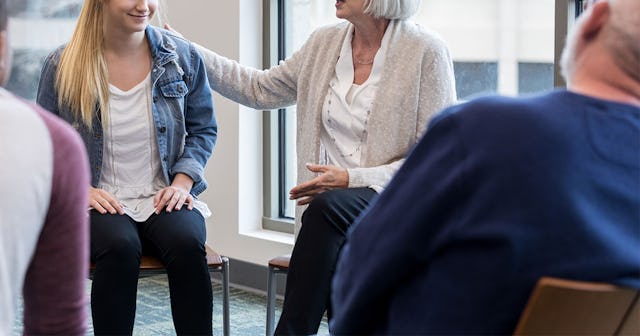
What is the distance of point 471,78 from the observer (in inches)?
148

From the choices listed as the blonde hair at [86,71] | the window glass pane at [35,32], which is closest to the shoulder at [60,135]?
the blonde hair at [86,71]

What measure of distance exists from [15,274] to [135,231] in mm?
1535

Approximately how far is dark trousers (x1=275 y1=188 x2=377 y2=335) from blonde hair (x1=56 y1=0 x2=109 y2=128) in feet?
2.35

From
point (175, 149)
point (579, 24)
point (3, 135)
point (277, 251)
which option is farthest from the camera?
point (277, 251)

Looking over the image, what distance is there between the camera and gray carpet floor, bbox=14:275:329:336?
369 centimetres

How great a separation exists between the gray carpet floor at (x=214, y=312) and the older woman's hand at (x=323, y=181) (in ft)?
2.98

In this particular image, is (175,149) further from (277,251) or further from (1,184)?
(1,184)

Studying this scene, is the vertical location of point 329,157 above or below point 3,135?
below

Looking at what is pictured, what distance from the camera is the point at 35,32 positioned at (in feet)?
16.1

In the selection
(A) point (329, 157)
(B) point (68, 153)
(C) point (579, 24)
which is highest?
(C) point (579, 24)

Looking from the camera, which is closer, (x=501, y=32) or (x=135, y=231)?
(x=135, y=231)

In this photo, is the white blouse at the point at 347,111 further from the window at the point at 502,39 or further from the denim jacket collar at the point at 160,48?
the window at the point at 502,39

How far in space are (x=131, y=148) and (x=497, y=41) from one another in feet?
4.76

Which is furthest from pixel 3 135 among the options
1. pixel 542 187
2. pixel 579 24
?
pixel 579 24
